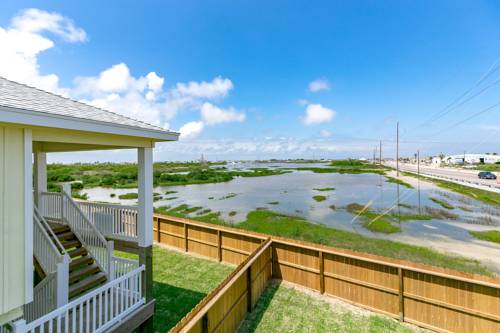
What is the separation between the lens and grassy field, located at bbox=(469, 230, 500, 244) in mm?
13130

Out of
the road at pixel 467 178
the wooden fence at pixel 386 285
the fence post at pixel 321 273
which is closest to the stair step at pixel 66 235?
the wooden fence at pixel 386 285

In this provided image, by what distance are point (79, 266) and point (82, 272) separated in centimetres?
34

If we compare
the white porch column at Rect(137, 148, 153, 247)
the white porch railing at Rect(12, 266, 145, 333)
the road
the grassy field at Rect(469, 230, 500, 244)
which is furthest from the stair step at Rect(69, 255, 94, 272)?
the road

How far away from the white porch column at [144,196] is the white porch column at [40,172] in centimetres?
330

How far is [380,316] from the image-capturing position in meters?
5.86

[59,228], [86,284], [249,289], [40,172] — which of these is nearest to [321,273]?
[249,289]

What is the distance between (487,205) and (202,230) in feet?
84.5

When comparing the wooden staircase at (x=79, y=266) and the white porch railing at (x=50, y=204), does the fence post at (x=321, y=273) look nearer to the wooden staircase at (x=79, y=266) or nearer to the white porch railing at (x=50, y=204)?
the wooden staircase at (x=79, y=266)

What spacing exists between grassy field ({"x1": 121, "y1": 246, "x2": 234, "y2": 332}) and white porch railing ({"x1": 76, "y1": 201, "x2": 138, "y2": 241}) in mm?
2162

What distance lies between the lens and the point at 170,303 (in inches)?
256

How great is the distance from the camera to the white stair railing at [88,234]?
545 cm

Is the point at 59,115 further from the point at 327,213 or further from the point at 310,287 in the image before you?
the point at 327,213

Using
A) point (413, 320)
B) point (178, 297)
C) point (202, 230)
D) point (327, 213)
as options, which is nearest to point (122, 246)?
point (178, 297)

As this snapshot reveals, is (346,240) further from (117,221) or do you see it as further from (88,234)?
(88,234)
